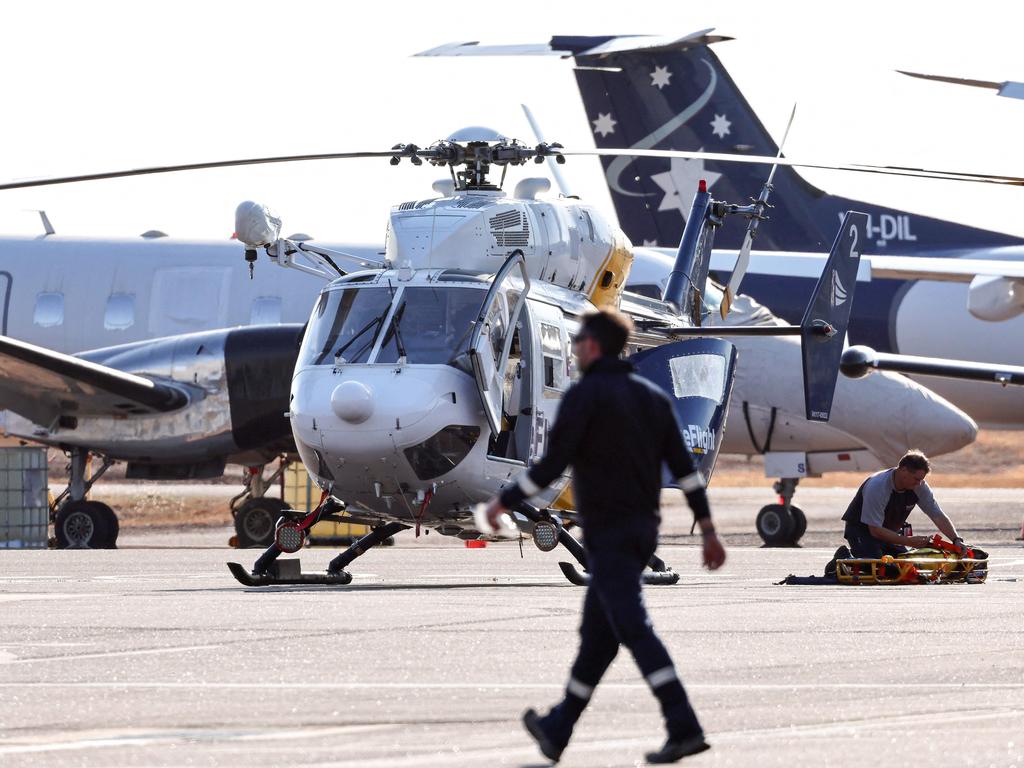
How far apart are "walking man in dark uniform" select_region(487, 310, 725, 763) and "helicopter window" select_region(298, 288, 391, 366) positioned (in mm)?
8294

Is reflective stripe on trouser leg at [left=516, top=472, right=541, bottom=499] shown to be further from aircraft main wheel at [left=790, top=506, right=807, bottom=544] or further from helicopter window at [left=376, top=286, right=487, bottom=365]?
aircraft main wheel at [left=790, top=506, right=807, bottom=544]

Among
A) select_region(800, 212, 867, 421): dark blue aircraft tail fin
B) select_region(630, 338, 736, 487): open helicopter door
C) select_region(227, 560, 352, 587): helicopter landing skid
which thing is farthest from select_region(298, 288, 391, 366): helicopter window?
select_region(800, 212, 867, 421): dark blue aircraft tail fin

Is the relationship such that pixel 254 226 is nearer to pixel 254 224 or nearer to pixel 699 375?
pixel 254 224

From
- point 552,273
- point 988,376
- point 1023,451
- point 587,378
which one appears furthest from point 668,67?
point 1023,451

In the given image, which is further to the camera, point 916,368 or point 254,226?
point 916,368

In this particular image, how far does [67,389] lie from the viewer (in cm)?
2503

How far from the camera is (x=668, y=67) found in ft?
123

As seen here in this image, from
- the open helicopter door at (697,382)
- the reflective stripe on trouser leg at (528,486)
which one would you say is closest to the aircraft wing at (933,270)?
the open helicopter door at (697,382)

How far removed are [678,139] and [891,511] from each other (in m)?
22.0

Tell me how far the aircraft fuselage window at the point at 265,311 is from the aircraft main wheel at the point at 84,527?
4.84 meters

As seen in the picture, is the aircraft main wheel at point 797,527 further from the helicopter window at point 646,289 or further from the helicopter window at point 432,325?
the helicopter window at point 432,325

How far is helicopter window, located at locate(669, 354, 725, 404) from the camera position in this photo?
1750cm

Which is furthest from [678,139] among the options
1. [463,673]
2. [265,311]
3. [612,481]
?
[612,481]

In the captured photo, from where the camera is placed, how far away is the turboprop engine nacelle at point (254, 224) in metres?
16.2
